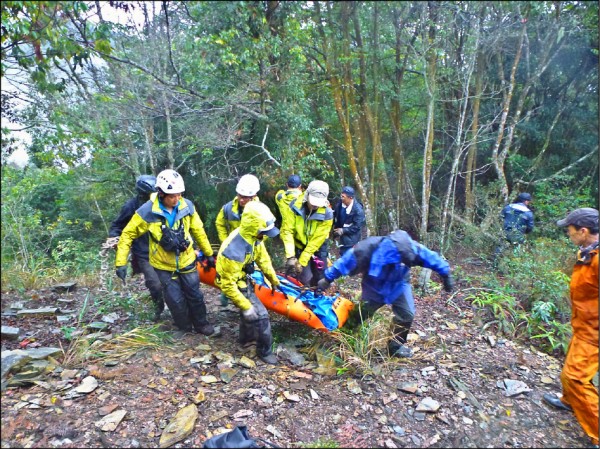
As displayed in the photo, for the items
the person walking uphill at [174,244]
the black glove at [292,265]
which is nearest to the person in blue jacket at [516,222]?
the black glove at [292,265]

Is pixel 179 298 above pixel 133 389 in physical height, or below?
above

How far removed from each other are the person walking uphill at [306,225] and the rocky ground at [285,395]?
798 millimetres

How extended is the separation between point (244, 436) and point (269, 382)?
90 centimetres

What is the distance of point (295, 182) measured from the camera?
4586 millimetres

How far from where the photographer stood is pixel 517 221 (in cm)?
624

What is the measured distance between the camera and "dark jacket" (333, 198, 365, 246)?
17.0ft

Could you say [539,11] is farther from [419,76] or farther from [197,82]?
[197,82]

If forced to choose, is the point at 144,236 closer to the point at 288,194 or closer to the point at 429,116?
the point at 288,194

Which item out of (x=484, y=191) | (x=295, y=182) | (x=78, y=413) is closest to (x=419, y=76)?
(x=295, y=182)

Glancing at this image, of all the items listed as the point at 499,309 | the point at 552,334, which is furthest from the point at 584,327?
the point at 499,309

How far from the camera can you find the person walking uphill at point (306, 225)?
4496 mm

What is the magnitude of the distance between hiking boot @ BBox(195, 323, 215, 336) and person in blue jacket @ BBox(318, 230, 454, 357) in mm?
1544

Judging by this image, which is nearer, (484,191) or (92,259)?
(484,191)

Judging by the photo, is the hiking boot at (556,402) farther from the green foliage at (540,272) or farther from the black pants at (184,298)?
the black pants at (184,298)
